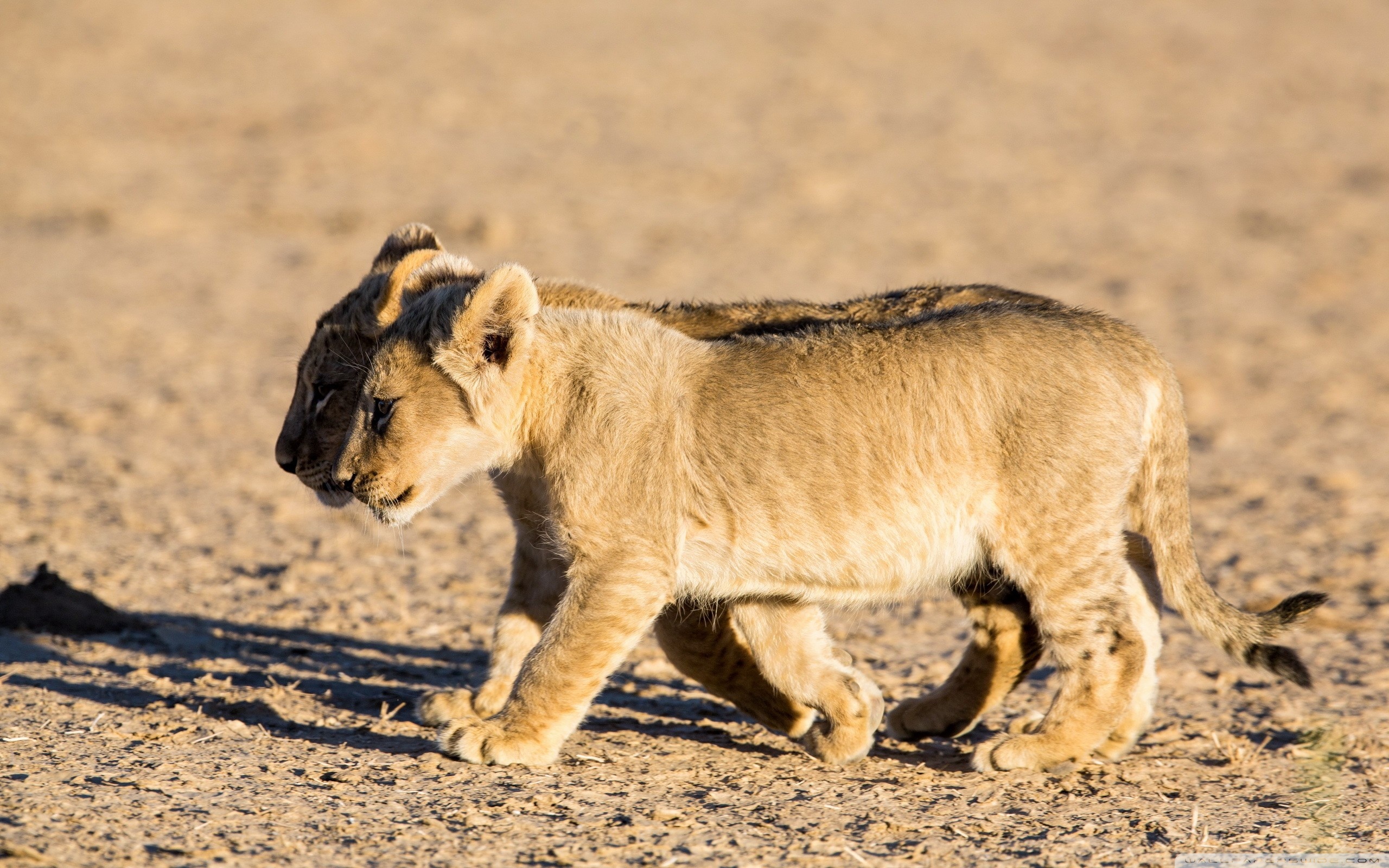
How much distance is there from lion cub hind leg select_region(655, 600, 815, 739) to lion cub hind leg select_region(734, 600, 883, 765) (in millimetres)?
93

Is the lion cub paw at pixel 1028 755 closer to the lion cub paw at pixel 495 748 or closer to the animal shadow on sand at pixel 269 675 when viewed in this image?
the animal shadow on sand at pixel 269 675

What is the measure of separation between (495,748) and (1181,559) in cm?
288

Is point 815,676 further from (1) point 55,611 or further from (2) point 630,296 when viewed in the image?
(2) point 630,296

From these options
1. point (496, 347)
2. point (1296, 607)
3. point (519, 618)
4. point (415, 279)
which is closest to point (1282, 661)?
point (1296, 607)

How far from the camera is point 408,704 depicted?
652cm

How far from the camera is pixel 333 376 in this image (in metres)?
6.83

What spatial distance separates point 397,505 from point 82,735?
145 centimetres

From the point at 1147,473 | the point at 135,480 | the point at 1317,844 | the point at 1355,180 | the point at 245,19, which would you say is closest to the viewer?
the point at 1317,844

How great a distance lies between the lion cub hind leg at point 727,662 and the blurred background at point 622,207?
74.1 inches

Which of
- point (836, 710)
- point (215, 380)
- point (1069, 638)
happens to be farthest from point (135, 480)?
point (1069, 638)

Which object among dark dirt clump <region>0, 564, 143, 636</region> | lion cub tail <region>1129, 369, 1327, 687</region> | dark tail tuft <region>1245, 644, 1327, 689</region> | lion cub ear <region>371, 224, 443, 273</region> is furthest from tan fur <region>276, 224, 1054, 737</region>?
dark dirt clump <region>0, 564, 143, 636</region>

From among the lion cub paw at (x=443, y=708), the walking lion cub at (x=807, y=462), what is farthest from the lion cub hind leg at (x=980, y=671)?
the lion cub paw at (x=443, y=708)

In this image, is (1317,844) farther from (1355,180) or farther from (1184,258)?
(1355,180)

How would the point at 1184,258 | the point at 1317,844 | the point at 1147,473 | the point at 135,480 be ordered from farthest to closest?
1. the point at 1184,258
2. the point at 135,480
3. the point at 1147,473
4. the point at 1317,844
